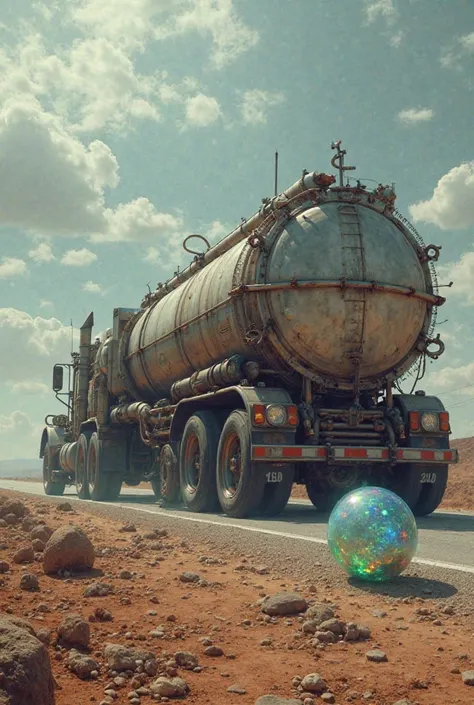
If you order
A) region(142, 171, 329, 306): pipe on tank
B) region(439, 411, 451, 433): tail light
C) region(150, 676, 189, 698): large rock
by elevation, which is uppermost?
region(142, 171, 329, 306): pipe on tank

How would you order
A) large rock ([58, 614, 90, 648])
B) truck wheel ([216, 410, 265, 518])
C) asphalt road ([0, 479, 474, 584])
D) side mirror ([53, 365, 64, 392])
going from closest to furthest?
large rock ([58, 614, 90, 648]) < asphalt road ([0, 479, 474, 584]) < truck wheel ([216, 410, 265, 518]) < side mirror ([53, 365, 64, 392])

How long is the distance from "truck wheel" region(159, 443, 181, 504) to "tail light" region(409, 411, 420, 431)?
4148 millimetres

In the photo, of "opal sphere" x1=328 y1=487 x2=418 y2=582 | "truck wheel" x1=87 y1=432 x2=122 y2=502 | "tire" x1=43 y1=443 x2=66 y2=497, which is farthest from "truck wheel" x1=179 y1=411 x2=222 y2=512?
"tire" x1=43 y1=443 x2=66 y2=497

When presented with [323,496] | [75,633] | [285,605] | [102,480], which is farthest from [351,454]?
[102,480]

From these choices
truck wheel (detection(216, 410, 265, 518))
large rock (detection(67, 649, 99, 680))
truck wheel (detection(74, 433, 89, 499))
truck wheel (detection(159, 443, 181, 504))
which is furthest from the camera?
truck wheel (detection(74, 433, 89, 499))

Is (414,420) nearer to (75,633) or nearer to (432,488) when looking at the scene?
(432,488)

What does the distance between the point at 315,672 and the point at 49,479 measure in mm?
20633

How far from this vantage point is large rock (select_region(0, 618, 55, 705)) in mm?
2586

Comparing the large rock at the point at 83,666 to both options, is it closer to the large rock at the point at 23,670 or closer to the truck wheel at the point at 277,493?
the large rock at the point at 23,670

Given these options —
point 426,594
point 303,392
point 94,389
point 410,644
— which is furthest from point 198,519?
point 94,389

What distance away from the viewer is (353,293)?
10.0m

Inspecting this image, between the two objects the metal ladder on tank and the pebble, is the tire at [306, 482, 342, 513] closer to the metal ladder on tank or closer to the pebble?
the metal ladder on tank

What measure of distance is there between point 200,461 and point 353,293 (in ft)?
10.9

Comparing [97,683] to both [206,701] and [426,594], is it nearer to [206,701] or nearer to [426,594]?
[206,701]
